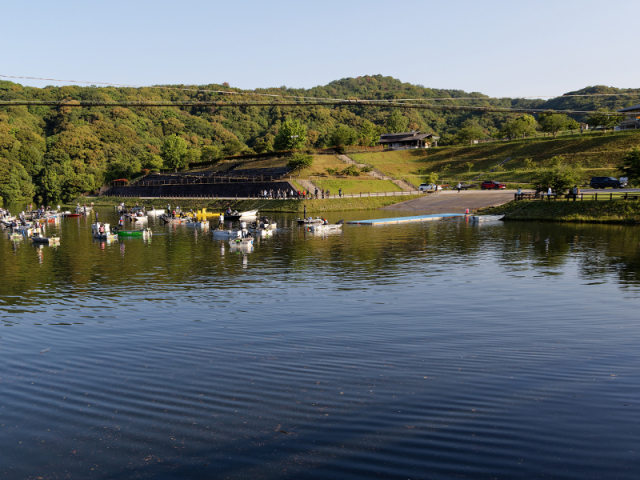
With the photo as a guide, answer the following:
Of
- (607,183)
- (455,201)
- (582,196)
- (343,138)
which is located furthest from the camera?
(343,138)

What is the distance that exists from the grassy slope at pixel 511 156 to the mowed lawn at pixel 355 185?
10.1 metres

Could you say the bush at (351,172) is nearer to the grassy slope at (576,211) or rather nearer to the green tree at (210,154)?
the grassy slope at (576,211)

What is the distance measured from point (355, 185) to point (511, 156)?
4741 centimetres

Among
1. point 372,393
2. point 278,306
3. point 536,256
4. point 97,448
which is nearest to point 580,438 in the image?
point 372,393

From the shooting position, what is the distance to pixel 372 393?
12742mm

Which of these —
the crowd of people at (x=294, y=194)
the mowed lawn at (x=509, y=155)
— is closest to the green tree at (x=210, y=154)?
the mowed lawn at (x=509, y=155)

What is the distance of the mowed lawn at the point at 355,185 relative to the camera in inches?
4102

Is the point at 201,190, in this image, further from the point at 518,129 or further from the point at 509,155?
the point at 518,129

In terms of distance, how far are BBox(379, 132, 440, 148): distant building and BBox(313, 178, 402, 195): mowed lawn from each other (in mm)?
52469

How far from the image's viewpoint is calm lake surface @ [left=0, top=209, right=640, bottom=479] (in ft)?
32.2

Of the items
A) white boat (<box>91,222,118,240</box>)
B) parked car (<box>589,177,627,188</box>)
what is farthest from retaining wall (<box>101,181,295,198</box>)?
parked car (<box>589,177,627,188</box>)

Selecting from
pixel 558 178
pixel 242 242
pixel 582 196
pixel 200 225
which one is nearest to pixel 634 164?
pixel 582 196

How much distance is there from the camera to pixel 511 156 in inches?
4983

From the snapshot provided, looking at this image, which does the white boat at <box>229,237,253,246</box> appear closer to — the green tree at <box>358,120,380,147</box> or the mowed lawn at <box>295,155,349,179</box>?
the mowed lawn at <box>295,155,349,179</box>
